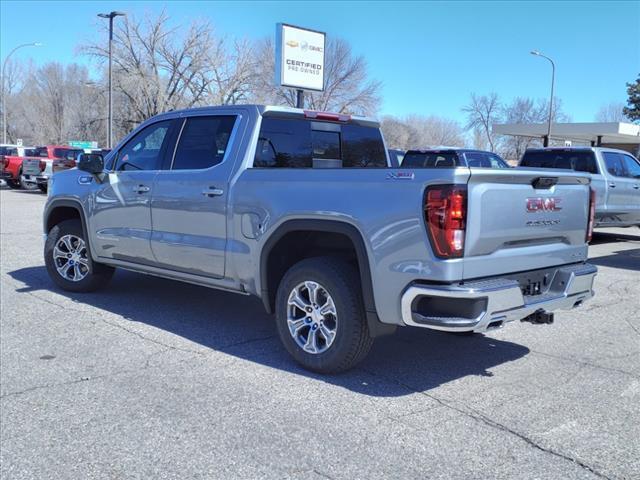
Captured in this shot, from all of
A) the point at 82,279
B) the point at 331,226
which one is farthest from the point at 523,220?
the point at 82,279

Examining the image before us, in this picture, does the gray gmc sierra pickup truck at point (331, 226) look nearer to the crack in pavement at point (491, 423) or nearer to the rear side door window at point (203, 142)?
the rear side door window at point (203, 142)

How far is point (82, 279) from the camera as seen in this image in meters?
7.19

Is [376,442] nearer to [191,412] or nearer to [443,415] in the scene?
[443,415]

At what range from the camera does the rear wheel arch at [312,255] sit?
4277 mm

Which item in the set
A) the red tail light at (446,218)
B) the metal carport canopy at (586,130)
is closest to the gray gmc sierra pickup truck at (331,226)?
the red tail light at (446,218)

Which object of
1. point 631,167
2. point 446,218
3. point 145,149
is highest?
point 631,167

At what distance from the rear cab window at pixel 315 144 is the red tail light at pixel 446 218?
1.97 metres

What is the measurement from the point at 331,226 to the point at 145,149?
9.08ft

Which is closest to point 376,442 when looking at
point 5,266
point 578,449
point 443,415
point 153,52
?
point 443,415

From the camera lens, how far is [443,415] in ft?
13.2

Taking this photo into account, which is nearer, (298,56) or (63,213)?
(63,213)

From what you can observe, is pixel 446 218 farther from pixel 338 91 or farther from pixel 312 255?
pixel 338 91

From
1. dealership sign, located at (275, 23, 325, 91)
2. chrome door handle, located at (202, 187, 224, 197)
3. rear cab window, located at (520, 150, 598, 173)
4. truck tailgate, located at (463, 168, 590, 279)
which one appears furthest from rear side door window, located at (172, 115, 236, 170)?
dealership sign, located at (275, 23, 325, 91)

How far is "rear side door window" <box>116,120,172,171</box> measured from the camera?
615cm
